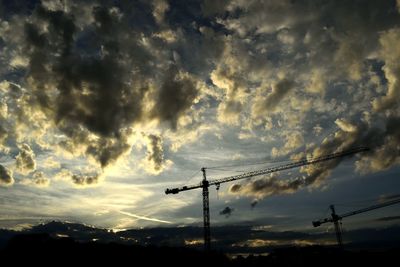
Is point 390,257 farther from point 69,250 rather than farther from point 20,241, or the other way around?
point 20,241

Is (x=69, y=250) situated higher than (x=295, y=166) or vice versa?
(x=295, y=166)

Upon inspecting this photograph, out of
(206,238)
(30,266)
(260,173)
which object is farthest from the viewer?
(30,266)

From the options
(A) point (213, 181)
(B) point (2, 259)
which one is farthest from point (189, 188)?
(B) point (2, 259)

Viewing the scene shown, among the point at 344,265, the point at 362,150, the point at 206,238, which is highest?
the point at 362,150

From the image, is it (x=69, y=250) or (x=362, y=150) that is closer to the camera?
(x=362, y=150)

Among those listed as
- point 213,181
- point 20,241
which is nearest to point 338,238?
point 213,181

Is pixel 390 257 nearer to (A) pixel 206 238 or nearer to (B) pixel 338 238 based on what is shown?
(B) pixel 338 238

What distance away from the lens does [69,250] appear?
646ft

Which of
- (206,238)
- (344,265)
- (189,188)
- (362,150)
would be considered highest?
(362,150)

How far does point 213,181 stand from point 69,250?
117458 millimetres

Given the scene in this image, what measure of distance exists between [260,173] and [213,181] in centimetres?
2038

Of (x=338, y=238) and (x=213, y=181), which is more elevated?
(x=213, y=181)

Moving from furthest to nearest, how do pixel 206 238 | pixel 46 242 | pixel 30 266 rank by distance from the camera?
1. pixel 46 242
2. pixel 30 266
3. pixel 206 238

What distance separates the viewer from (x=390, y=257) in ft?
653
